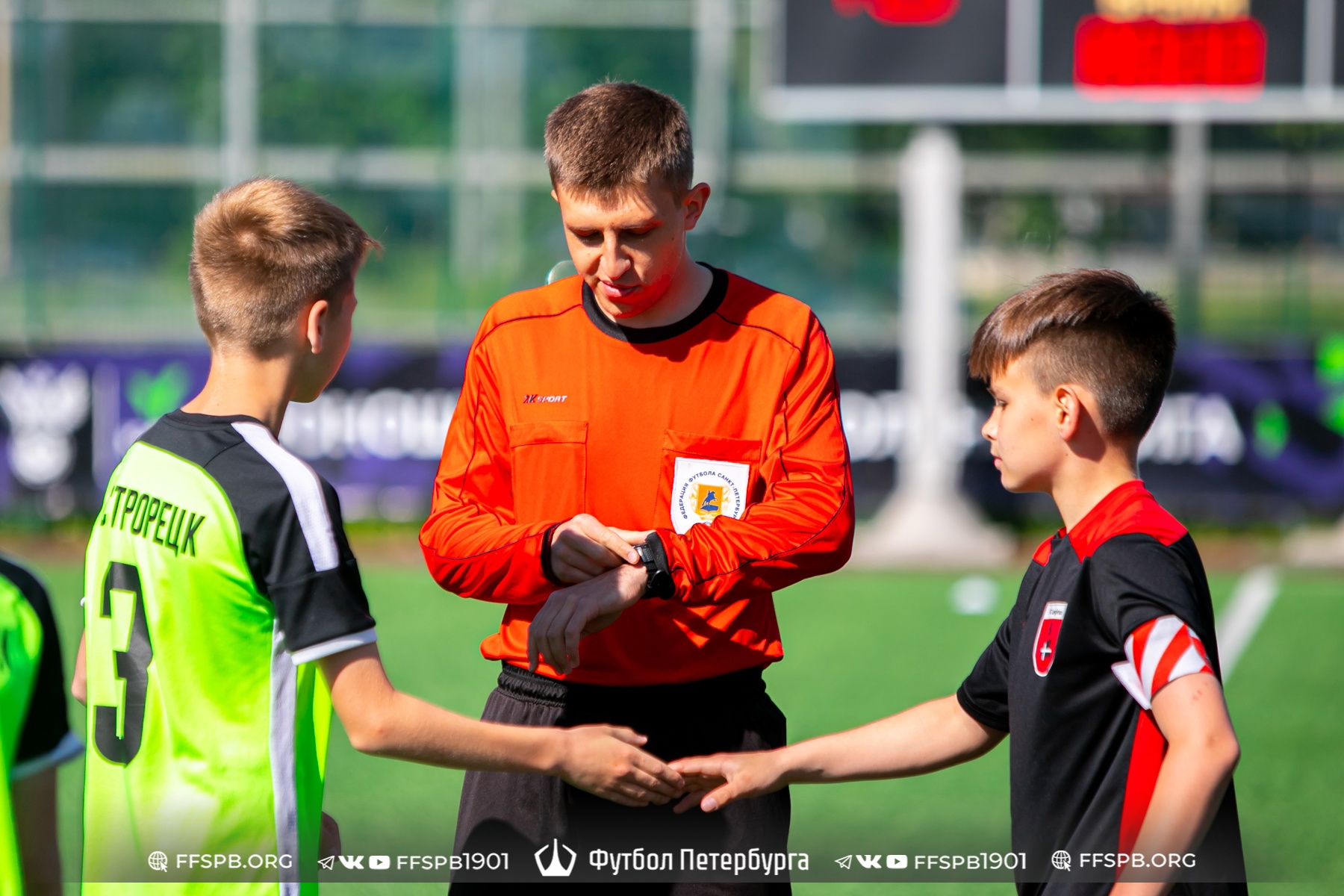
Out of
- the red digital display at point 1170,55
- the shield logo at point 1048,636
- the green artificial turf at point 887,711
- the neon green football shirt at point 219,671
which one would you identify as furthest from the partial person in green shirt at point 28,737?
the red digital display at point 1170,55

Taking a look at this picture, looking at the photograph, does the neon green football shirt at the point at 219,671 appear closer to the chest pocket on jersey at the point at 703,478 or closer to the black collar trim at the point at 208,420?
the black collar trim at the point at 208,420

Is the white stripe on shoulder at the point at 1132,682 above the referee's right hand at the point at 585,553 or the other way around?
the other way around

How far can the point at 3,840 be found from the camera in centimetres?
199

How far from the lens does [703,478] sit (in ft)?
8.54

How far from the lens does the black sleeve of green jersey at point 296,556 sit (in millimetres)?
2098

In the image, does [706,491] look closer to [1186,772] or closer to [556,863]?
[556,863]

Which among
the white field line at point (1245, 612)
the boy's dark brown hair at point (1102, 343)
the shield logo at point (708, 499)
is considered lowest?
the white field line at point (1245, 612)

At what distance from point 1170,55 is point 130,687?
10440mm

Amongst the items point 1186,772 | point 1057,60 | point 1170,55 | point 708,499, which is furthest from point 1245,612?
point 1186,772

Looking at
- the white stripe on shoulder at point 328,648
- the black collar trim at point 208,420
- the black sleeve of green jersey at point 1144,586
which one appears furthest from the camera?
the black collar trim at point 208,420

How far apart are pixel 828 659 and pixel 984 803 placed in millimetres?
2466

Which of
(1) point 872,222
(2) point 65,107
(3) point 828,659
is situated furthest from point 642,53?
(3) point 828,659

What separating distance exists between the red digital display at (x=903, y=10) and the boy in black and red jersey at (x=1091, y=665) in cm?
919

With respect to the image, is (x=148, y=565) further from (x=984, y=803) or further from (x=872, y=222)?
(x=872, y=222)
